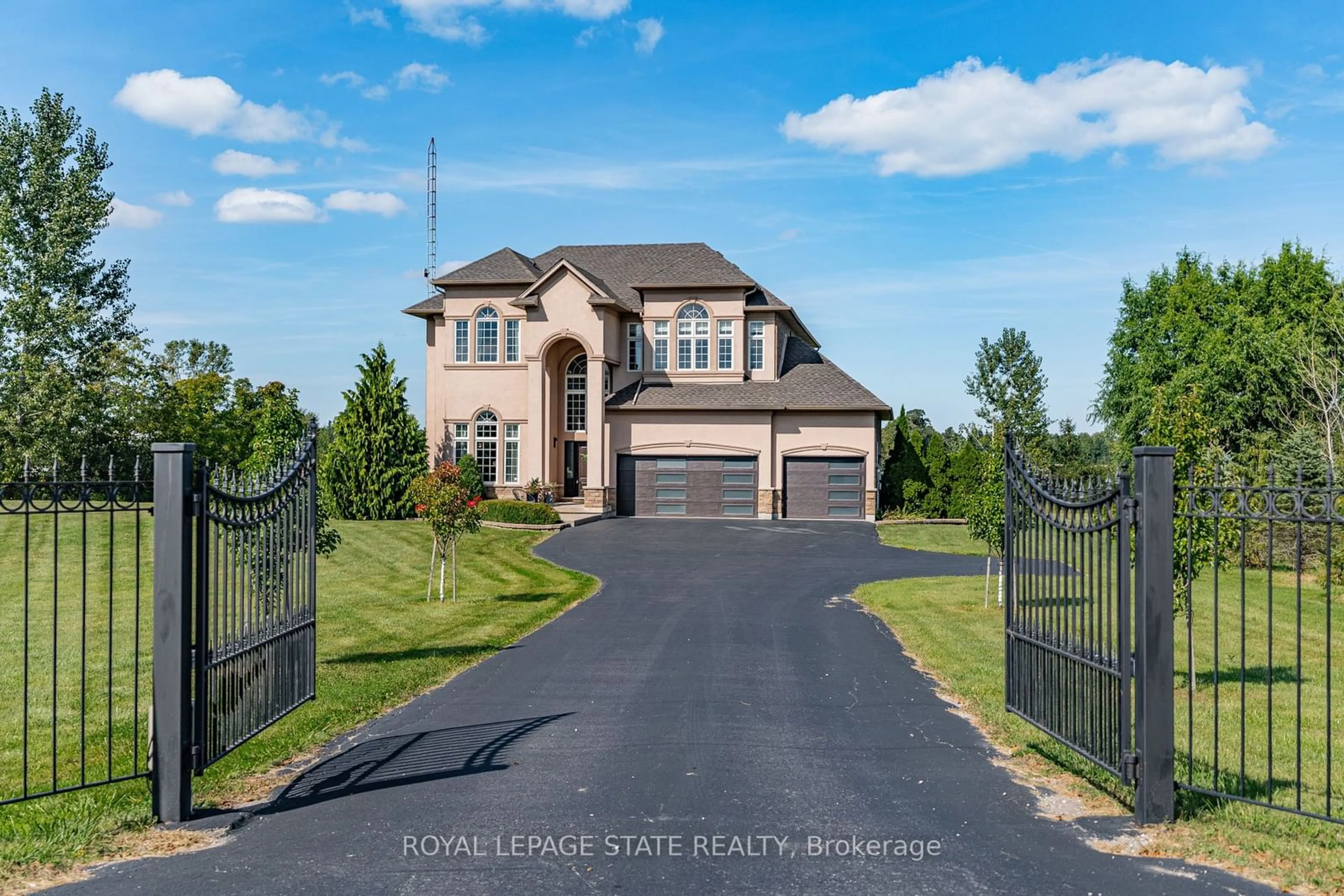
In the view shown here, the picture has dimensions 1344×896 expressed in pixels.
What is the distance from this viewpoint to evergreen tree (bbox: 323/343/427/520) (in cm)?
3628

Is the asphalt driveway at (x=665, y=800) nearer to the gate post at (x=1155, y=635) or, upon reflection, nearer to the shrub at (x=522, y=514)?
the gate post at (x=1155, y=635)

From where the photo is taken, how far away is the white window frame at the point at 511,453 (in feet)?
131

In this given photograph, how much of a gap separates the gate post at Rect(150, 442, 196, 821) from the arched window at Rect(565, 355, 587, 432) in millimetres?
35494

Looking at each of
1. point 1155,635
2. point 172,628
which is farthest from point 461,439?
point 1155,635

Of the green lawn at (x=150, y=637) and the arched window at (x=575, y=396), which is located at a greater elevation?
the arched window at (x=575, y=396)

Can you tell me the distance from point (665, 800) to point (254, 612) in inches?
142

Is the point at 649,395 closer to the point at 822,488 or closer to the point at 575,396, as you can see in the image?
the point at 575,396

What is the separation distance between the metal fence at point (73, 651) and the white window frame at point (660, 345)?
2060 centimetres

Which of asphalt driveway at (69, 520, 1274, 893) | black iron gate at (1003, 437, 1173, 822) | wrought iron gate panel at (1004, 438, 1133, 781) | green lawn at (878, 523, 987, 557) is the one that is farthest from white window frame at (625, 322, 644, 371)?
black iron gate at (1003, 437, 1173, 822)

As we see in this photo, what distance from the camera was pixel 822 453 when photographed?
38.4 meters

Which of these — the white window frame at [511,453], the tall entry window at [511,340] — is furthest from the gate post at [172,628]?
the tall entry window at [511,340]

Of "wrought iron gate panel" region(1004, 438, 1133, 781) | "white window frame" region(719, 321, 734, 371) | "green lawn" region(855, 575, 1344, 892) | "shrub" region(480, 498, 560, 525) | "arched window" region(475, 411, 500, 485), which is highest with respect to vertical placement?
"white window frame" region(719, 321, 734, 371)

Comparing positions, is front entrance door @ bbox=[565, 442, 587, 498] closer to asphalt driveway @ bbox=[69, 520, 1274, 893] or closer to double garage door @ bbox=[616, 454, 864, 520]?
double garage door @ bbox=[616, 454, 864, 520]

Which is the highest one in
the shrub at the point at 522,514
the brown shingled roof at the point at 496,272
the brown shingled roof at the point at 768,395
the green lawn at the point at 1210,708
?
the brown shingled roof at the point at 496,272
